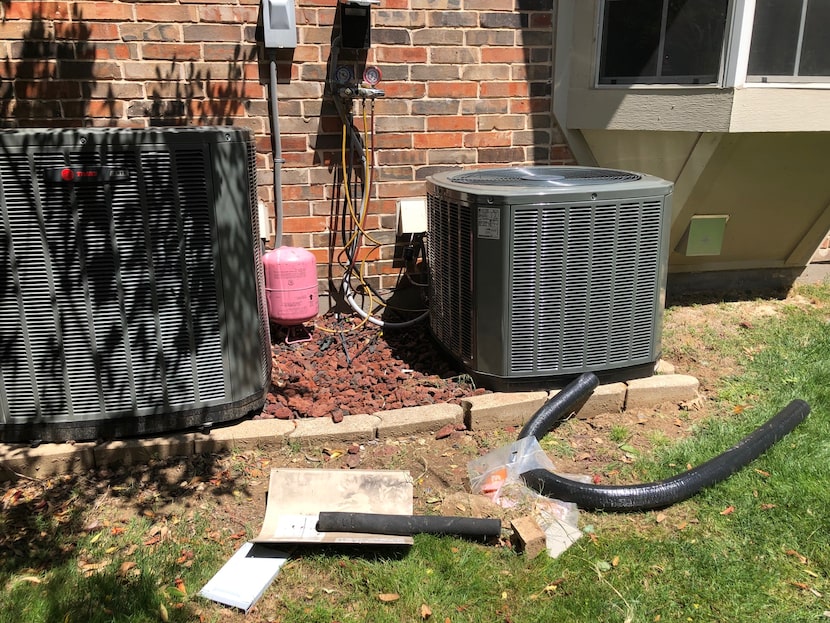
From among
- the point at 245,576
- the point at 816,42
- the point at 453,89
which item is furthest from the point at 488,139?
the point at 245,576

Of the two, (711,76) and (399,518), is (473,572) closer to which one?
(399,518)

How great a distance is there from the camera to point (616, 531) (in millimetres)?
2721

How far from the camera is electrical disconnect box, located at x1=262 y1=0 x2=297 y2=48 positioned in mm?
3939

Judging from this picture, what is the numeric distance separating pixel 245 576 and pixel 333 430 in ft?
3.02

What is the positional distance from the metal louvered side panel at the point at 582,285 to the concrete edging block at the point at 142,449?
63.8 inches

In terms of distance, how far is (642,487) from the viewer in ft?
9.21

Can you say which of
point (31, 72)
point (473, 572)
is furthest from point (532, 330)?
point (31, 72)

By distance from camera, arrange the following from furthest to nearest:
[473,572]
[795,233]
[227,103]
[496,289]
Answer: [795,233]
[227,103]
[496,289]
[473,572]

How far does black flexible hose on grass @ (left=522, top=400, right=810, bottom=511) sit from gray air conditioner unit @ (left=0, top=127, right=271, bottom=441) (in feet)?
4.80

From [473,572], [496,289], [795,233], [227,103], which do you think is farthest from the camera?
[795,233]

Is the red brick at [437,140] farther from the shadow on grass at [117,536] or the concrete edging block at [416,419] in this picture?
the shadow on grass at [117,536]

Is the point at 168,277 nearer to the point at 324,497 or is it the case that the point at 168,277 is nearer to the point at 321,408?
the point at 321,408

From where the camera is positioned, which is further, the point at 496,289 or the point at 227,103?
the point at 227,103

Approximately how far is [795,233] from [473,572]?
152 inches
